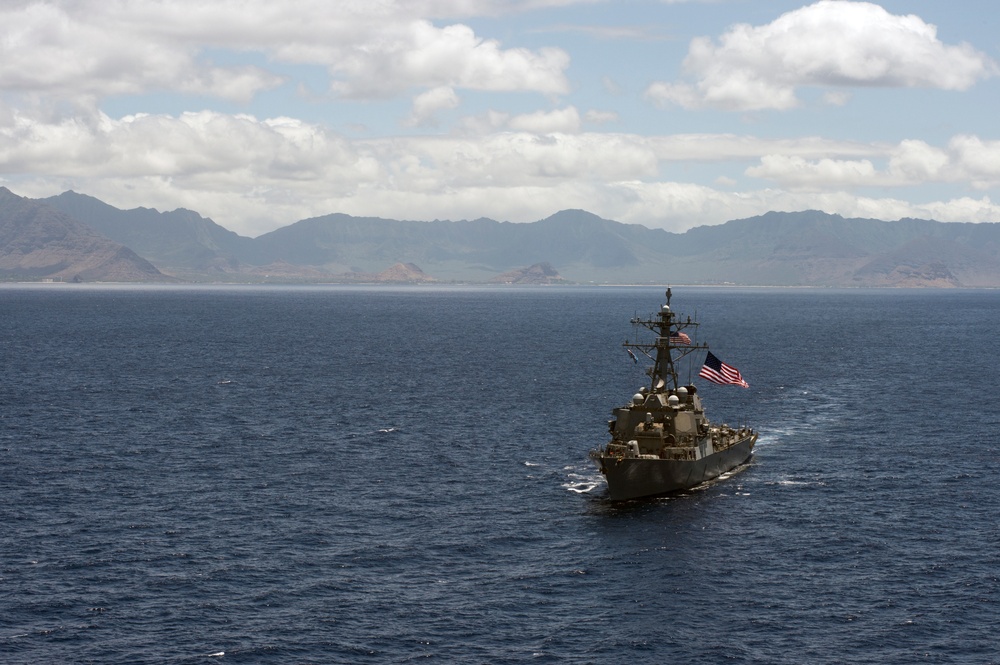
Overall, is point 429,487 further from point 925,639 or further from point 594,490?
point 925,639

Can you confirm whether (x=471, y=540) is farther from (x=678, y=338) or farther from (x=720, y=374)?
(x=678, y=338)

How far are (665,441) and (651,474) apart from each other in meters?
5.25

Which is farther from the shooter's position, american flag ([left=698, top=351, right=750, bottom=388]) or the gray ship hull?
american flag ([left=698, top=351, right=750, bottom=388])

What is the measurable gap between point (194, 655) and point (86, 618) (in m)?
8.44

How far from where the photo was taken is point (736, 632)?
5931 cm

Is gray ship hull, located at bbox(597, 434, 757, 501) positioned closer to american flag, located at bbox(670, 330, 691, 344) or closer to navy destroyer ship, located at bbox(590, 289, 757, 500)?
navy destroyer ship, located at bbox(590, 289, 757, 500)

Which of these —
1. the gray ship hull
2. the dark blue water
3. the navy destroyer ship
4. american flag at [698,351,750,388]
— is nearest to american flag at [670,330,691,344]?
Result: the navy destroyer ship

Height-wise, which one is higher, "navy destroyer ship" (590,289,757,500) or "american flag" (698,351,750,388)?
"american flag" (698,351,750,388)

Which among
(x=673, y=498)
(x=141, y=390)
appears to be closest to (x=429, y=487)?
(x=673, y=498)

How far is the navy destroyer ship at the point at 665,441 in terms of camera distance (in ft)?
286

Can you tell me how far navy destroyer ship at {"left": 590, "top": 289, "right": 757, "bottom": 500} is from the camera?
286 ft

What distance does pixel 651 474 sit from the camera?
87938 mm

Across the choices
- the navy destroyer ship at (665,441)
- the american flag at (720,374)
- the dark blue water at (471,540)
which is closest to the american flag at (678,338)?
the navy destroyer ship at (665,441)

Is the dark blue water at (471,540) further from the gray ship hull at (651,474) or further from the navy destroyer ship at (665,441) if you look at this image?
the navy destroyer ship at (665,441)
